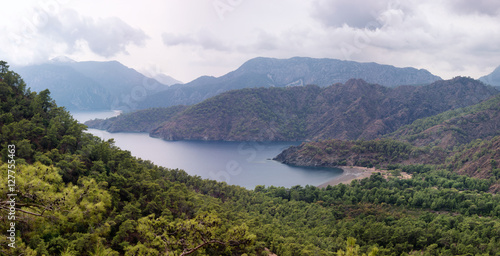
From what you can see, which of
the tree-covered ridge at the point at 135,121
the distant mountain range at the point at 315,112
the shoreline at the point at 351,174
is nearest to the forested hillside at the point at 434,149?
the shoreline at the point at 351,174

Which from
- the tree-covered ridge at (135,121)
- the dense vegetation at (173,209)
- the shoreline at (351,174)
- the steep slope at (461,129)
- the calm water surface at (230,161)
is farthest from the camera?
the tree-covered ridge at (135,121)

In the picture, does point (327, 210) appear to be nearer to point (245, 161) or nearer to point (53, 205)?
point (53, 205)

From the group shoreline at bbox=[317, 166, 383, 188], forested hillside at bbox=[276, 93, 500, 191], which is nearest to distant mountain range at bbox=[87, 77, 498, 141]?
forested hillside at bbox=[276, 93, 500, 191]

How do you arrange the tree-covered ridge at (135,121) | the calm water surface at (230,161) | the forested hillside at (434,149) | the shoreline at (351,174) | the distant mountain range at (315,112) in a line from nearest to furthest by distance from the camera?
the forested hillside at (434,149) → the shoreline at (351,174) → the calm water surface at (230,161) → the distant mountain range at (315,112) → the tree-covered ridge at (135,121)

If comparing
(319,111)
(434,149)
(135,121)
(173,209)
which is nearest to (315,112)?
(319,111)

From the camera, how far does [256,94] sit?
171375 millimetres

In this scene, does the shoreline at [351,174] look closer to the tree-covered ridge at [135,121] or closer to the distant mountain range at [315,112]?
the distant mountain range at [315,112]

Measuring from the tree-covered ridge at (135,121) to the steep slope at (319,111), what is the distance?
1628cm

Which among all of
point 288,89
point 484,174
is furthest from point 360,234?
point 288,89

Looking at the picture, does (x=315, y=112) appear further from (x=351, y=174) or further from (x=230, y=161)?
(x=351, y=174)

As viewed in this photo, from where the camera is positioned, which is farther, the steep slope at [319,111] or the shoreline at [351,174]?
the steep slope at [319,111]

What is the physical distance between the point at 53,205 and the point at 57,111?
26608mm

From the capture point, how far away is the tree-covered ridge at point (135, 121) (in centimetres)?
15798

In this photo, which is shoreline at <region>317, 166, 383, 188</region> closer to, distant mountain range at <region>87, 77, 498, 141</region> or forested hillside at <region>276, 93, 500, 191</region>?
forested hillside at <region>276, 93, 500, 191</region>
